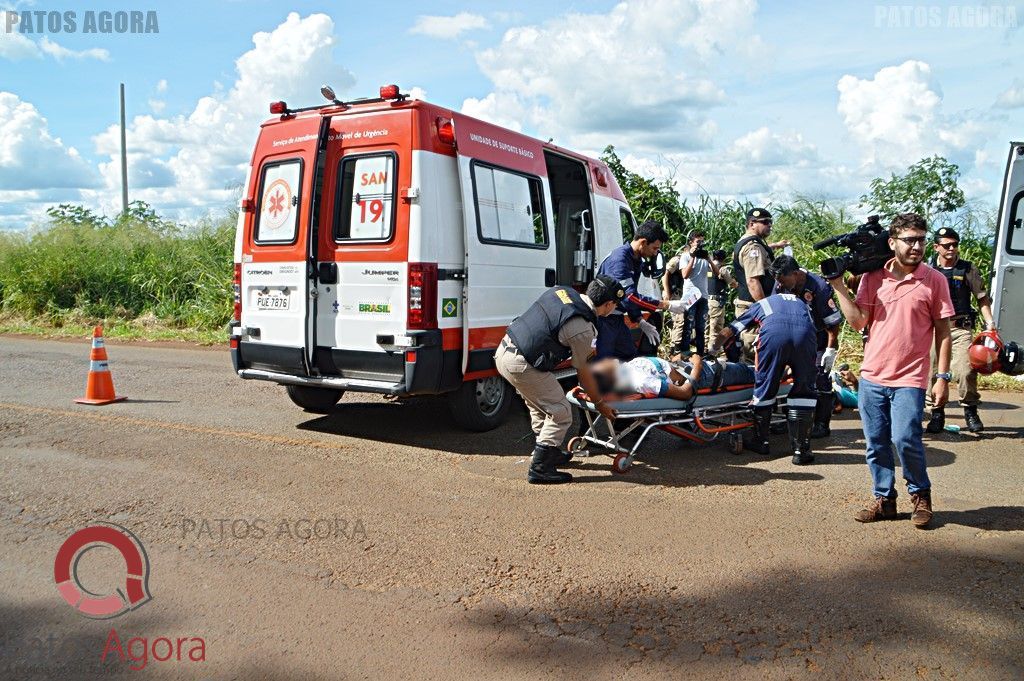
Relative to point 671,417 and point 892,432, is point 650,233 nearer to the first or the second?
point 671,417

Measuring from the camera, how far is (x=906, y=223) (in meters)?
4.70

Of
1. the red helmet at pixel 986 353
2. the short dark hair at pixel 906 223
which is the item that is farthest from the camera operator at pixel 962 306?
the short dark hair at pixel 906 223

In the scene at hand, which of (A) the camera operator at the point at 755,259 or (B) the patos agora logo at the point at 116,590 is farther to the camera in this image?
(A) the camera operator at the point at 755,259

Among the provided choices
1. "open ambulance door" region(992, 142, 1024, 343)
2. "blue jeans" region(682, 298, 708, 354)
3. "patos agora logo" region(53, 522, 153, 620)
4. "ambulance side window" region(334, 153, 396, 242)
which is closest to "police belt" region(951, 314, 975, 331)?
"open ambulance door" region(992, 142, 1024, 343)

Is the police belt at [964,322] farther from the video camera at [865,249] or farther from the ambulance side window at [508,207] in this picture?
the ambulance side window at [508,207]

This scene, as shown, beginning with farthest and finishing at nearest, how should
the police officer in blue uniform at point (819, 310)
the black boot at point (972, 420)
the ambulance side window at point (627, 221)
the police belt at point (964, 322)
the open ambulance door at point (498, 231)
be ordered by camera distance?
the ambulance side window at point (627, 221) < the police belt at point (964, 322) < the black boot at point (972, 420) < the open ambulance door at point (498, 231) < the police officer in blue uniform at point (819, 310)

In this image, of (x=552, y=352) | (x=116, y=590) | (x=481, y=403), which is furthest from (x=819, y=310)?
(x=116, y=590)

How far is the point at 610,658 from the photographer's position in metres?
3.35

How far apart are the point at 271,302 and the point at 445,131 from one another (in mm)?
2233

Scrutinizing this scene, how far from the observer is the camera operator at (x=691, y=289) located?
11.7m

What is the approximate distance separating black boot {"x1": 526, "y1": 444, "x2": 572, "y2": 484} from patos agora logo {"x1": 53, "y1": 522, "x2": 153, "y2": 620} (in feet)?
8.66

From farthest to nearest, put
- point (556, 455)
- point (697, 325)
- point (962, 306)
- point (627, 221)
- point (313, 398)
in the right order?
point (697, 325) < point (627, 221) < point (313, 398) < point (962, 306) < point (556, 455)

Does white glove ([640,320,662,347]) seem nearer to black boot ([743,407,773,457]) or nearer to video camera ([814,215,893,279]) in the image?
black boot ([743,407,773,457])

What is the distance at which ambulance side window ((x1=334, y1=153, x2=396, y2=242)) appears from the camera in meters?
6.73
